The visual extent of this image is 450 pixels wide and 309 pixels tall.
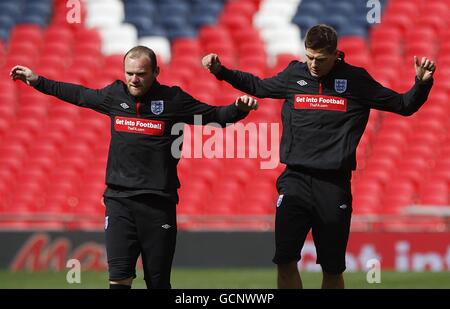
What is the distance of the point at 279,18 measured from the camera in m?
20.1

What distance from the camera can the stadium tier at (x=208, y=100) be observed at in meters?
17.4

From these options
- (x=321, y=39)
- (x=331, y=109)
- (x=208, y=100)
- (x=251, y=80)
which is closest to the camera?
(x=321, y=39)

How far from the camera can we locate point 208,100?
63.1 feet

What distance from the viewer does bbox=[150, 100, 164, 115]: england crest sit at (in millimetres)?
8023

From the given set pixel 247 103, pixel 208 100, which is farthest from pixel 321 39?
pixel 208 100

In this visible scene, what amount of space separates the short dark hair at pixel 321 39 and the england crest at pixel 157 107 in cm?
113

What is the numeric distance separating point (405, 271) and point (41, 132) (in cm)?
746

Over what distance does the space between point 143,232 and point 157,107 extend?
897 mm

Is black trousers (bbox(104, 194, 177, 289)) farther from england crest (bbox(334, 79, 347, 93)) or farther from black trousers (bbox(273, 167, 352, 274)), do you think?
england crest (bbox(334, 79, 347, 93))

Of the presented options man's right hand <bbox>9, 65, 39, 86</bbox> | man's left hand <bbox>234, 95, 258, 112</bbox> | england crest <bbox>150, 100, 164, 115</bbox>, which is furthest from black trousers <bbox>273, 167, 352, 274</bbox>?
man's right hand <bbox>9, 65, 39, 86</bbox>

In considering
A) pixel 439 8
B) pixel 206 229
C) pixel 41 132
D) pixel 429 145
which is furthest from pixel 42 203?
pixel 439 8

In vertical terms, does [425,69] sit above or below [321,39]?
below

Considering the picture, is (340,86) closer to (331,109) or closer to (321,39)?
(331,109)

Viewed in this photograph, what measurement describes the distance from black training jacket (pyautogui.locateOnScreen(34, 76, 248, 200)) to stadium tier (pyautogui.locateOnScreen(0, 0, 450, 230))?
7.81 metres
